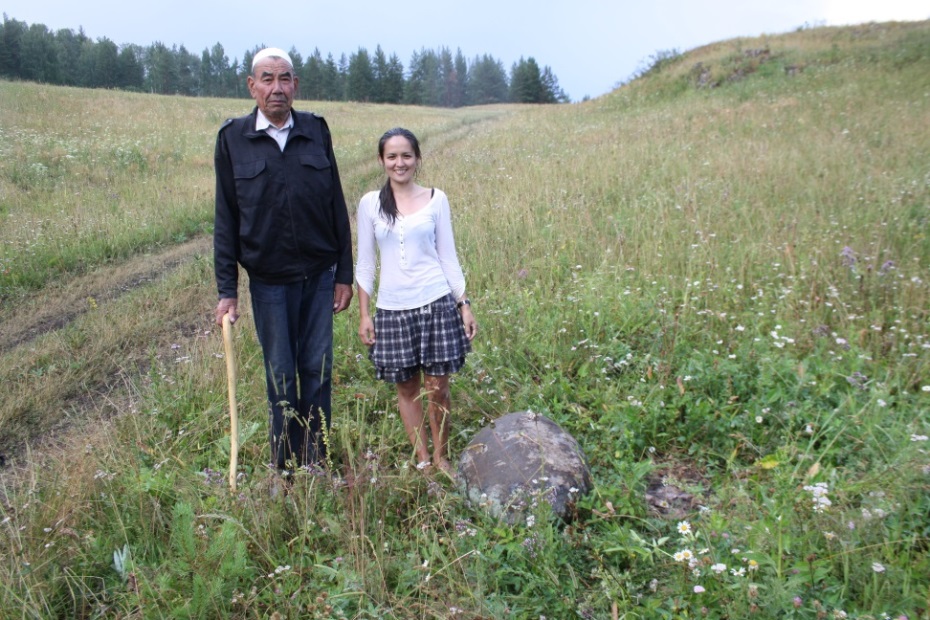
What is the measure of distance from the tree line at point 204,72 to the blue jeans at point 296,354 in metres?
60.4

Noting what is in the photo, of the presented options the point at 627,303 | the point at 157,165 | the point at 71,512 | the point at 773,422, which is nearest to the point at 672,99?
the point at 157,165

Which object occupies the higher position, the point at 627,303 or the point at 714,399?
the point at 627,303

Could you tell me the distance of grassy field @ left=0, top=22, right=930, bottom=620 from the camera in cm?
246

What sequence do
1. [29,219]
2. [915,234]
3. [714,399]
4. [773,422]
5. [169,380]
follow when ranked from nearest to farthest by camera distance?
1. [773,422]
2. [714,399]
3. [169,380]
4. [915,234]
5. [29,219]

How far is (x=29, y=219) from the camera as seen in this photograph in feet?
30.6

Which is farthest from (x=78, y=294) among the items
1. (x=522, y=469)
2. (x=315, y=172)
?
(x=522, y=469)

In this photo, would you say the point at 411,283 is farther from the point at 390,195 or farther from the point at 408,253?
the point at 390,195

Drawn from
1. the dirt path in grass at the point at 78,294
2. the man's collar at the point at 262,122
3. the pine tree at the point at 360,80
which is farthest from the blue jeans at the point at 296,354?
the pine tree at the point at 360,80

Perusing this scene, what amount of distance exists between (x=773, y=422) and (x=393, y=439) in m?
2.26

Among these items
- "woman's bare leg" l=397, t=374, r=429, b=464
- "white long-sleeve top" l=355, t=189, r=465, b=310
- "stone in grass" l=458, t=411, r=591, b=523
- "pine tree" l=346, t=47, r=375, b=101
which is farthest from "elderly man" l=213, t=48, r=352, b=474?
"pine tree" l=346, t=47, r=375, b=101

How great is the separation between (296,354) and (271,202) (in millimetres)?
897

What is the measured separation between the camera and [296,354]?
357 centimetres

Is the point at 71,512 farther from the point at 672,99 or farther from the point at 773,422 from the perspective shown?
the point at 672,99

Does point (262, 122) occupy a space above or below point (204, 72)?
below
